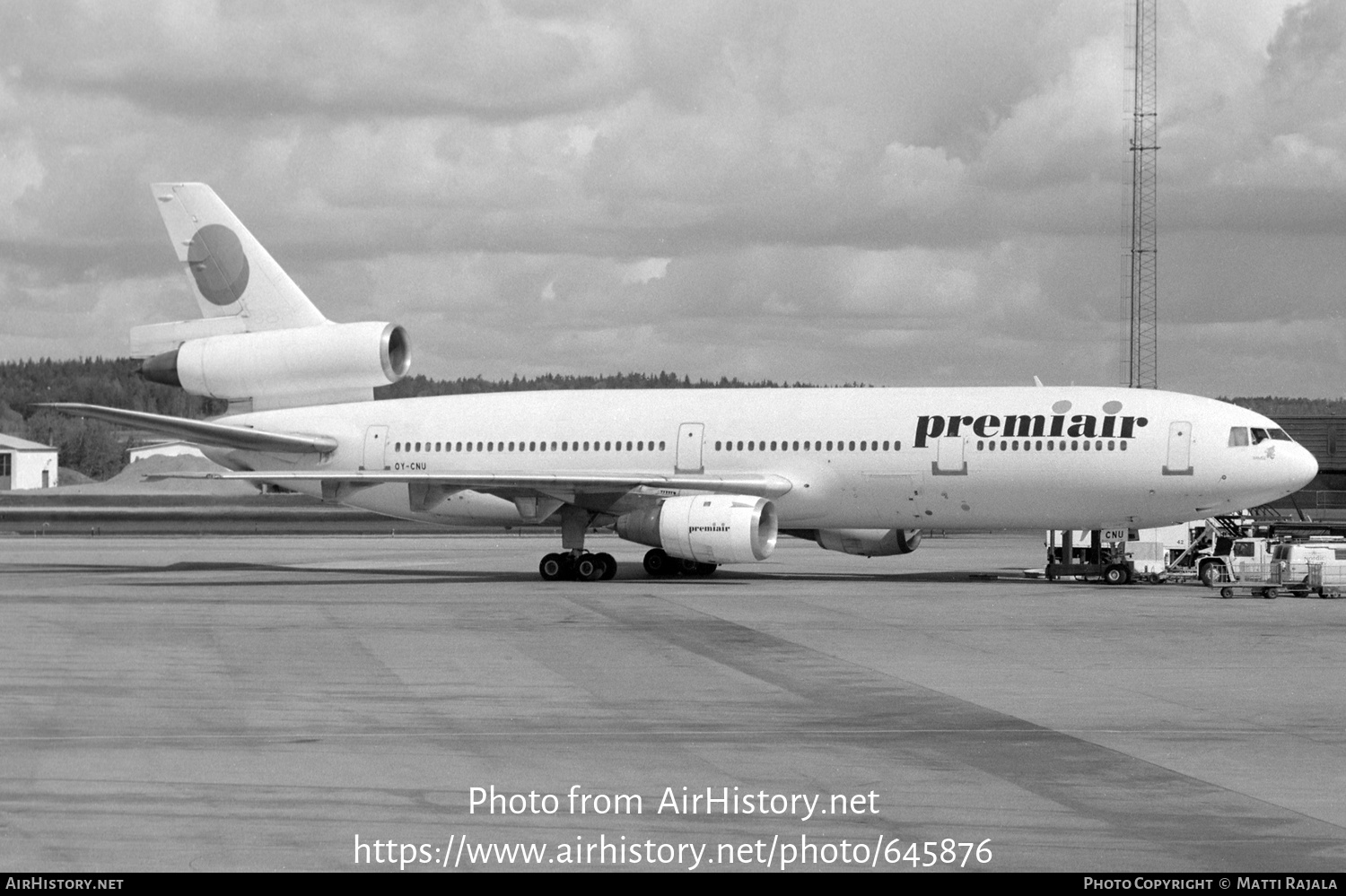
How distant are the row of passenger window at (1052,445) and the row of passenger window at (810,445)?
210 centimetres

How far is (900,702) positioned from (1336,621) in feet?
42.6

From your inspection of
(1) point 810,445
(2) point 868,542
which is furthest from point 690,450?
(2) point 868,542

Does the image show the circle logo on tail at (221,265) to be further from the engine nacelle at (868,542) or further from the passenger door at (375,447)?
the engine nacelle at (868,542)

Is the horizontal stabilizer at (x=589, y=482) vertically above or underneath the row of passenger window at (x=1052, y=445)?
underneath

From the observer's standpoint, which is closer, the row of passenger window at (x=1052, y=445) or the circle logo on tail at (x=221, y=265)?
the row of passenger window at (x=1052, y=445)

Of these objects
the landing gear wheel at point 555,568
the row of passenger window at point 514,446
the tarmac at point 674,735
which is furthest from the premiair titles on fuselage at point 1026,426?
the landing gear wheel at point 555,568

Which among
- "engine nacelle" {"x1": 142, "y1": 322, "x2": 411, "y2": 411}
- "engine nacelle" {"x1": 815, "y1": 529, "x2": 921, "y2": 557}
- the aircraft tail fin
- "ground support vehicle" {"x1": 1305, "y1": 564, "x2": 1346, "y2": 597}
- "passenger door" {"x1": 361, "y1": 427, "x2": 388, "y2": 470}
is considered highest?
the aircraft tail fin

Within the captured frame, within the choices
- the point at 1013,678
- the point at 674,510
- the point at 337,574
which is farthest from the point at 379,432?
the point at 1013,678

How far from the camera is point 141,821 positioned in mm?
11383

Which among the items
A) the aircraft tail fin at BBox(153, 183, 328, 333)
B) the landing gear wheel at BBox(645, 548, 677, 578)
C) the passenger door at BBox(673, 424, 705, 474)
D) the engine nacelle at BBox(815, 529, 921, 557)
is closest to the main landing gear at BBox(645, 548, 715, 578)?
the landing gear wheel at BBox(645, 548, 677, 578)

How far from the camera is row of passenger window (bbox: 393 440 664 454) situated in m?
39.7

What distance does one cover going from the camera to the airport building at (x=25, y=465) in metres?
137

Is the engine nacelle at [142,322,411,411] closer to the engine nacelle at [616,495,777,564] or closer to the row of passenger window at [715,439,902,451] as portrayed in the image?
the row of passenger window at [715,439,902,451]

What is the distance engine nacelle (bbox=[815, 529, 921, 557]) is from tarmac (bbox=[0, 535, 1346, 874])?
8.62 m
